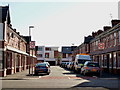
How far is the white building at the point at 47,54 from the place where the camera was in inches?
4336

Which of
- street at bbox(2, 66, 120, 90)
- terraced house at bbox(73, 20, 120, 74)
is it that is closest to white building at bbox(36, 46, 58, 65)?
terraced house at bbox(73, 20, 120, 74)

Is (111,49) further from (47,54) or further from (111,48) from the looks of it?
(47,54)

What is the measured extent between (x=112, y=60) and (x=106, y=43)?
4.78 m

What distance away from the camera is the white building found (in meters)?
110

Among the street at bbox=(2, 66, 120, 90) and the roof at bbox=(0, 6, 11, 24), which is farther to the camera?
the roof at bbox=(0, 6, 11, 24)

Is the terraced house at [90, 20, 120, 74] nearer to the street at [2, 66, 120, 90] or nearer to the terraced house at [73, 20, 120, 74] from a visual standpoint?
the terraced house at [73, 20, 120, 74]

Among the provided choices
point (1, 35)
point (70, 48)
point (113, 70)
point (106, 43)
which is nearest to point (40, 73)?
point (1, 35)

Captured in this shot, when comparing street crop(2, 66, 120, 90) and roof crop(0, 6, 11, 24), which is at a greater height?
roof crop(0, 6, 11, 24)

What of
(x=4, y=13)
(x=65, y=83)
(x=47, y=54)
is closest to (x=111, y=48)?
(x=4, y=13)

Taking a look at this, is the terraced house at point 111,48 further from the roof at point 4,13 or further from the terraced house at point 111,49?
the roof at point 4,13

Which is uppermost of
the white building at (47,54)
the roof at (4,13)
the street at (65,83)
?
the roof at (4,13)

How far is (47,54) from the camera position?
112438 mm

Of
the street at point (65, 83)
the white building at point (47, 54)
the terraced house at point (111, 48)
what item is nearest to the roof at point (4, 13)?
the street at point (65, 83)

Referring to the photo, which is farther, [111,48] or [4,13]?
[111,48]
